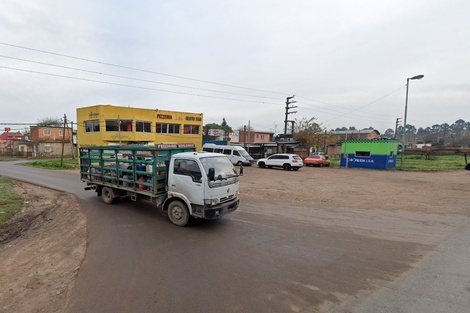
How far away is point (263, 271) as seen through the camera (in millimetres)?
4391

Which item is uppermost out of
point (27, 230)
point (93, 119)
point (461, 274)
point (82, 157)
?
point (93, 119)

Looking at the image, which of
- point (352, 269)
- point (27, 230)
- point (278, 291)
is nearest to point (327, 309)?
point (278, 291)

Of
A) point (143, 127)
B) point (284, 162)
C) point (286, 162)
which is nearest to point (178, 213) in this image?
point (286, 162)

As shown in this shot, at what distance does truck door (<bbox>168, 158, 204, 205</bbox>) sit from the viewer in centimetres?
631

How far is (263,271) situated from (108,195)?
731cm

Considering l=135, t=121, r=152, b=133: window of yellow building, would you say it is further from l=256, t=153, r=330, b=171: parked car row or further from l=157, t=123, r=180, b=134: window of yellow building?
l=256, t=153, r=330, b=171: parked car row

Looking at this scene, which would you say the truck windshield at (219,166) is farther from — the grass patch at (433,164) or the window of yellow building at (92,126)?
the window of yellow building at (92,126)

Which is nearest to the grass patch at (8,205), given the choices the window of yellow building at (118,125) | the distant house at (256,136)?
the window of yellow building at (118,125)

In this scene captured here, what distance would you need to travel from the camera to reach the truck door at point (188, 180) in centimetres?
631

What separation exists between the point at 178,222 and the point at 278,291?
12.5 feet

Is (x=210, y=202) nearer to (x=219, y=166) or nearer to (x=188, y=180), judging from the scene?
(x=188, y=180)

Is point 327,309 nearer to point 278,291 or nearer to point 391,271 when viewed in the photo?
point 278,291

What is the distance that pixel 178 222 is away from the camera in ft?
22.4

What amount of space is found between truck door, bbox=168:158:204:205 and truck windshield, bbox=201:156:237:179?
0.27 meters
